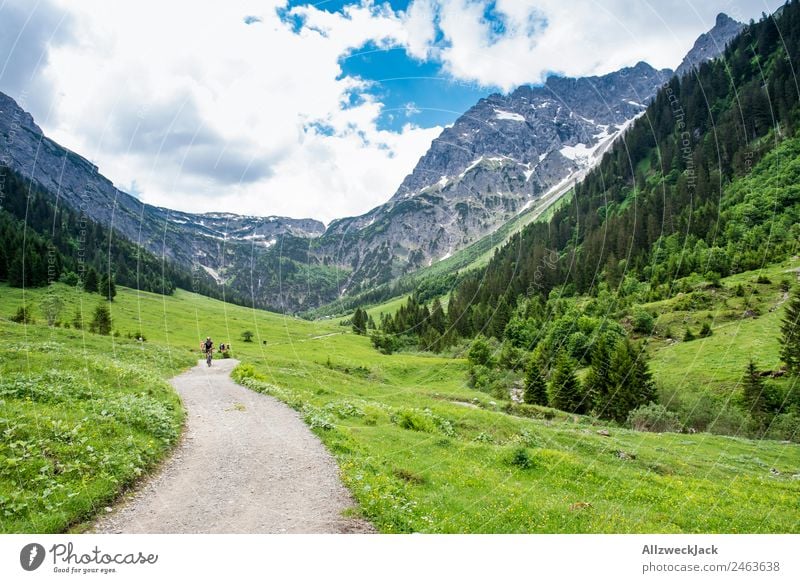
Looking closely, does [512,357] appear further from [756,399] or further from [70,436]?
[70,436]

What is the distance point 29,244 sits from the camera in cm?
9488

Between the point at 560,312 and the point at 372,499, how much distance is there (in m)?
71.4

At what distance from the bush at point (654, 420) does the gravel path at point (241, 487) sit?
3298cm

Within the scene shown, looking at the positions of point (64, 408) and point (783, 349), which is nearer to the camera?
point (64, 408)

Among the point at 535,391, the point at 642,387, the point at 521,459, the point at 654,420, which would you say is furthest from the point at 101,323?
the point at 642,387

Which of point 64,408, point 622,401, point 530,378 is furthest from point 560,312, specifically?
point 64,408

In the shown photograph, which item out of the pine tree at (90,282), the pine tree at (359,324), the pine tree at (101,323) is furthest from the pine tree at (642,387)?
the pine tree at (90,282)

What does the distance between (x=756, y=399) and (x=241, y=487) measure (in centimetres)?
4474

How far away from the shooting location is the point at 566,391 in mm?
46094

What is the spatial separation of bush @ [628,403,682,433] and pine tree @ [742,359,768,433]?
6035 mm

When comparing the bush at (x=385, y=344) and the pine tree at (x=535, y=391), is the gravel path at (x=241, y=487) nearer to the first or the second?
the pine tree at (x=535, y=391)

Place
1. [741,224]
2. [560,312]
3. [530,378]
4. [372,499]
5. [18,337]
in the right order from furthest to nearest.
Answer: [741,224], [560,312], [530,378], [18,337], [372,499]

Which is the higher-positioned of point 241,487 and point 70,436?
point 70,436
